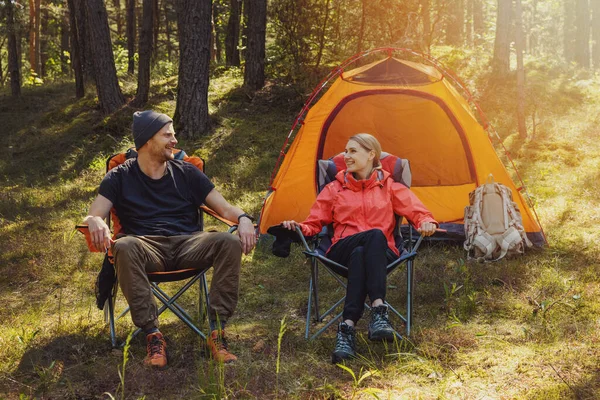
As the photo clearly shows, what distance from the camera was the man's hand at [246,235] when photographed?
356 cm

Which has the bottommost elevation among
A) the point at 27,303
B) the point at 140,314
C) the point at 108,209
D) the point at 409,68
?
the point at 27,303

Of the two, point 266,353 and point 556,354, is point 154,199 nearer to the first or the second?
point 266,353

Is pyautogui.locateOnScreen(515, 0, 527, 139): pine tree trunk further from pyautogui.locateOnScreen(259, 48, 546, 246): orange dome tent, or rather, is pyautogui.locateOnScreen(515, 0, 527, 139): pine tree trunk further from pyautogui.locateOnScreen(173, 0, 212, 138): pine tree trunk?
pyautogui.locateOnScreen(173, 0, 212, 138): pine tree trunk

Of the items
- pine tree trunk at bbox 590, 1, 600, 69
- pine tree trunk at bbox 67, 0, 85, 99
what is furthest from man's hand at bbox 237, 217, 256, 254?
pine tree trunk at bbox 590, 1, 600, 69

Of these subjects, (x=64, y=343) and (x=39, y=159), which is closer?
(x=64, y=343)

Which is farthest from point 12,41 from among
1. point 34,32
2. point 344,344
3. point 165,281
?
point 344,344

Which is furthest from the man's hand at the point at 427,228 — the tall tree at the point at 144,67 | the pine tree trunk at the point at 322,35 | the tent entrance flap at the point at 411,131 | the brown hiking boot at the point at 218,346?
the tall tree at the point at 144,67

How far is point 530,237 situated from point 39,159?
746cm

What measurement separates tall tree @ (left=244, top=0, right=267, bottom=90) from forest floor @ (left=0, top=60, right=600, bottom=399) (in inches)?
98.3

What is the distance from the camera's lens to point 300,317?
424 centimetres

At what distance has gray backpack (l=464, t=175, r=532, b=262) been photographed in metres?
5.16

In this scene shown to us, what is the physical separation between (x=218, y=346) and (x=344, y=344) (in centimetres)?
67

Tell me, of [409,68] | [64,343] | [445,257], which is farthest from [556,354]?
[409,68]

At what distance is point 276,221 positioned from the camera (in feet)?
19.4
